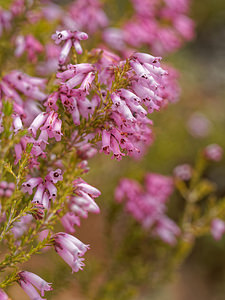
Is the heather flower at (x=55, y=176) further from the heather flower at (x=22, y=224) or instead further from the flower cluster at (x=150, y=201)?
the flower cluster at (x=150, y=201)

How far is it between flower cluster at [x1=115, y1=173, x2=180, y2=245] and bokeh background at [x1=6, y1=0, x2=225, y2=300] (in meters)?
0.16

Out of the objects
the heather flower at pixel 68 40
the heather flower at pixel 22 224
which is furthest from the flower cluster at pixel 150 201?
the heather flower at pixel 68 40

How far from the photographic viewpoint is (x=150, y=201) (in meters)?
3.21

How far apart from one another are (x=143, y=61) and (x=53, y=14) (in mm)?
2500

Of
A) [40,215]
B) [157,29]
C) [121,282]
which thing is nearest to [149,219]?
[121,282]

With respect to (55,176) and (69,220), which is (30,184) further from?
(69,220)

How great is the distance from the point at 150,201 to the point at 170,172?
14.7 ft

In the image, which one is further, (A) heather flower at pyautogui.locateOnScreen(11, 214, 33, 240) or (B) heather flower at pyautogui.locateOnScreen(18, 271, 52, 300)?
A: (A) heather flower at pyautogui.locateOnScreen(11, 214, 33, 240)

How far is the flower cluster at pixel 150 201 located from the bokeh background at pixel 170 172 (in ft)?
0.54

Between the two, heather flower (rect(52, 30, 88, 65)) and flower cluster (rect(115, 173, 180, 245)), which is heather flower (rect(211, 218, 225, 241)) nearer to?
flower cluster (rect(115, 173, 180, 245))

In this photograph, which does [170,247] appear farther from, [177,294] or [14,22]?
[177,294]

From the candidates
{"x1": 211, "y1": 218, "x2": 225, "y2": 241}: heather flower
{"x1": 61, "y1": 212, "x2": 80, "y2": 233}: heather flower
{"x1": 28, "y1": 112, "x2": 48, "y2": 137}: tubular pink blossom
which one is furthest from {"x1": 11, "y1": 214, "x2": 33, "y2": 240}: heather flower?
{"x1": 211, "y1": 218, "x2": 225, "y2": 241}: heather flower

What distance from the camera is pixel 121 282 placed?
3297 mm

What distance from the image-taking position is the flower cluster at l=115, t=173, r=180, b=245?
319cm
